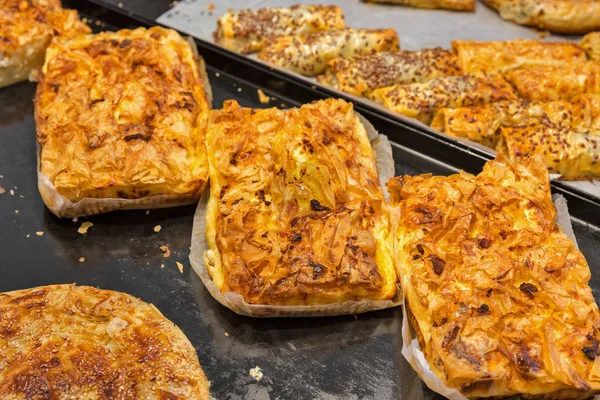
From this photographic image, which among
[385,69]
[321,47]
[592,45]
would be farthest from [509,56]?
[321,47]

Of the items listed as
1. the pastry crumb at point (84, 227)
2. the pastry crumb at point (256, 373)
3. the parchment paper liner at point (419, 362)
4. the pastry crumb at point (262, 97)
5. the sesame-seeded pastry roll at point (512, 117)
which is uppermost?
the sesame-seeded pastry roll at point (512, 117)

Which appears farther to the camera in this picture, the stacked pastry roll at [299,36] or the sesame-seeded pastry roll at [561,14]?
the sesame-seeded pastry roll at [561,14]

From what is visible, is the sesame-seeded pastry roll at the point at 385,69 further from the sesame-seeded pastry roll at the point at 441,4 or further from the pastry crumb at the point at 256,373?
the pastry crumb at the point at 256,373

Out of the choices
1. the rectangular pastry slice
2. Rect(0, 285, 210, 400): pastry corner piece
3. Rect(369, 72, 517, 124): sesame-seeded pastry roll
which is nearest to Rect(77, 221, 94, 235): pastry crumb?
Rect(0, 285, 210, 400): pastry corner piece

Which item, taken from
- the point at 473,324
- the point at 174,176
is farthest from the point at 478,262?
the point at 174,176

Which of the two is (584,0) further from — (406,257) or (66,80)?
(66,80)

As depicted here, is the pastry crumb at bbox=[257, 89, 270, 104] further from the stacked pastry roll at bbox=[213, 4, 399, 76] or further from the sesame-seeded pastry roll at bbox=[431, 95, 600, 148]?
the sesame-seeded pastry roll at bbox=[431, 95, 600, 148]

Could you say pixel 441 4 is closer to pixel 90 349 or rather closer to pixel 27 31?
pixel 27 31

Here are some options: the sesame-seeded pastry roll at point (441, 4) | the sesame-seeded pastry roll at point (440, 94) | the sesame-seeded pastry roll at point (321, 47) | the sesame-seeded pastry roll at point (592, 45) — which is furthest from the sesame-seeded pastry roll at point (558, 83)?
the sesame-seeded pastry roll at point (441, 4)

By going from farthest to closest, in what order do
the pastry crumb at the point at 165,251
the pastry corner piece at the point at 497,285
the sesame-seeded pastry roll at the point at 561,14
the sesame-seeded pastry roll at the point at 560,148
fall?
the sesame-seeded pastry roll at the point at 561,14
the sesame-seeded pastry roll at the point at 560,148
the pastry crumb at the point at 165,251
the pastry corner piece at the point at 497,285
